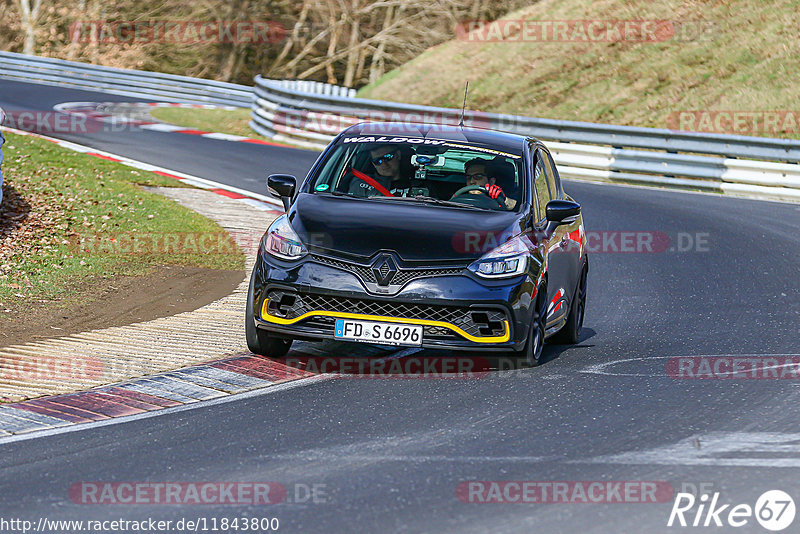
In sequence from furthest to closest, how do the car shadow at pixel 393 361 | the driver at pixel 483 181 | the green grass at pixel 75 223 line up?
the green grass at pixel 75 223 → the driver at pixel 483 181 → the car shadow at pixel 393 361

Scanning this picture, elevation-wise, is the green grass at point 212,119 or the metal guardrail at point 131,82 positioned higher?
the metal guardrail at point 131,82

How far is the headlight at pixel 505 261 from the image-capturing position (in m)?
8.16

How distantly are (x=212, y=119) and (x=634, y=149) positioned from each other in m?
11.3

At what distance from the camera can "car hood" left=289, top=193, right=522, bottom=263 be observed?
8.16 metres

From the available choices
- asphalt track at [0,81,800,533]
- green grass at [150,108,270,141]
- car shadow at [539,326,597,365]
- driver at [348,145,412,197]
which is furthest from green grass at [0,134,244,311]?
green grass at [150,108,270,141]

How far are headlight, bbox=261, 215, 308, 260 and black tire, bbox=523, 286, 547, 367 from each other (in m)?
1.65

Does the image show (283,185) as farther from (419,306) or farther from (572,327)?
(572,327)

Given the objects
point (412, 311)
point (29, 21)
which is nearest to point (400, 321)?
point (412, 311)

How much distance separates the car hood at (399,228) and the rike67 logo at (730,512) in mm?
3014

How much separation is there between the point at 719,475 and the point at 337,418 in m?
2.24

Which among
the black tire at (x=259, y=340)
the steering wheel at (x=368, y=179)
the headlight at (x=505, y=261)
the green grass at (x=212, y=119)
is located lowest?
the green grass at (x=212, y=119)

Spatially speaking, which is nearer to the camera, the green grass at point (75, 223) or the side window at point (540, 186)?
the side window at point (540, 186)

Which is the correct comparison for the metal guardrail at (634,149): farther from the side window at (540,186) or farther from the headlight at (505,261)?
the headlight at (505,261)

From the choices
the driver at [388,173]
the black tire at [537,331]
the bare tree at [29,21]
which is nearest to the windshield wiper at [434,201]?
the driver at [388,173]
